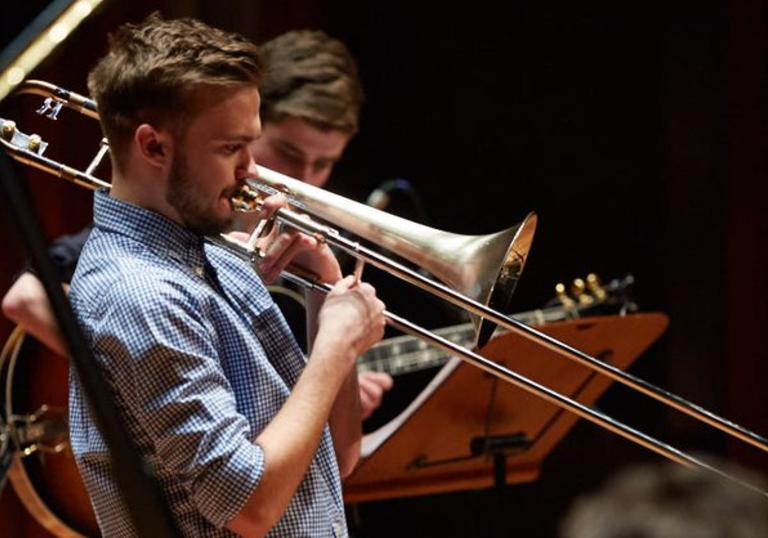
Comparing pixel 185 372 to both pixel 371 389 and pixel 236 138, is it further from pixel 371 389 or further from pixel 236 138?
pixel 371 389

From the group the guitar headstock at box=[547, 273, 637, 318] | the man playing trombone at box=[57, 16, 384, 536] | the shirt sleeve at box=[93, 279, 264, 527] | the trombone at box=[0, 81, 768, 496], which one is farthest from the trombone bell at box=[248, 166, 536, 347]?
the guitar headstock at box=[547, 273, 637, 318]

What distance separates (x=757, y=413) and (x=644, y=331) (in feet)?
5.67

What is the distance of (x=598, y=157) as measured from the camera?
4.31 meters

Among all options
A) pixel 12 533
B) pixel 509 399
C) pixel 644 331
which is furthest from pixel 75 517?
pixel 644 331

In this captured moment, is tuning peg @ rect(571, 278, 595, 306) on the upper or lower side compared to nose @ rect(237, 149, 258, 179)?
lower

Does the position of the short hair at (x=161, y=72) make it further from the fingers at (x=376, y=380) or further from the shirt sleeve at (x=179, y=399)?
the fingers at (x=376, y=380)

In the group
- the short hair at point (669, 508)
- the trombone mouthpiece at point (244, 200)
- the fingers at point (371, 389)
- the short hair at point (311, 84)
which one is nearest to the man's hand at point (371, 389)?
the fingers at point (371, 389)

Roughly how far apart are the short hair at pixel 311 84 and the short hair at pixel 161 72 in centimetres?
103

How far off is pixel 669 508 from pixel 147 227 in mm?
2748

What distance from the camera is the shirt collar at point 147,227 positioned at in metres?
1.75

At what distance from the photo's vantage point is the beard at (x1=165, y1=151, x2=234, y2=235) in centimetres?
177

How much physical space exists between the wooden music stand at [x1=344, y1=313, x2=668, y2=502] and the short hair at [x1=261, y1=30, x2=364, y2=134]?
0.71 metres

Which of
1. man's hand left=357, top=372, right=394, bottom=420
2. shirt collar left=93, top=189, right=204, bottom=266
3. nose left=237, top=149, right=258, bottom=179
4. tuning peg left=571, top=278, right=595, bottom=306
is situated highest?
nose left=237, top=149, right=258, bottom=179

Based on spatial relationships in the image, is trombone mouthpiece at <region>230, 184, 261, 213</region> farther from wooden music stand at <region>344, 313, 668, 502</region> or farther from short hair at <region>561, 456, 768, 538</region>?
short hair at <region>561, 456, 768, 538</region>
